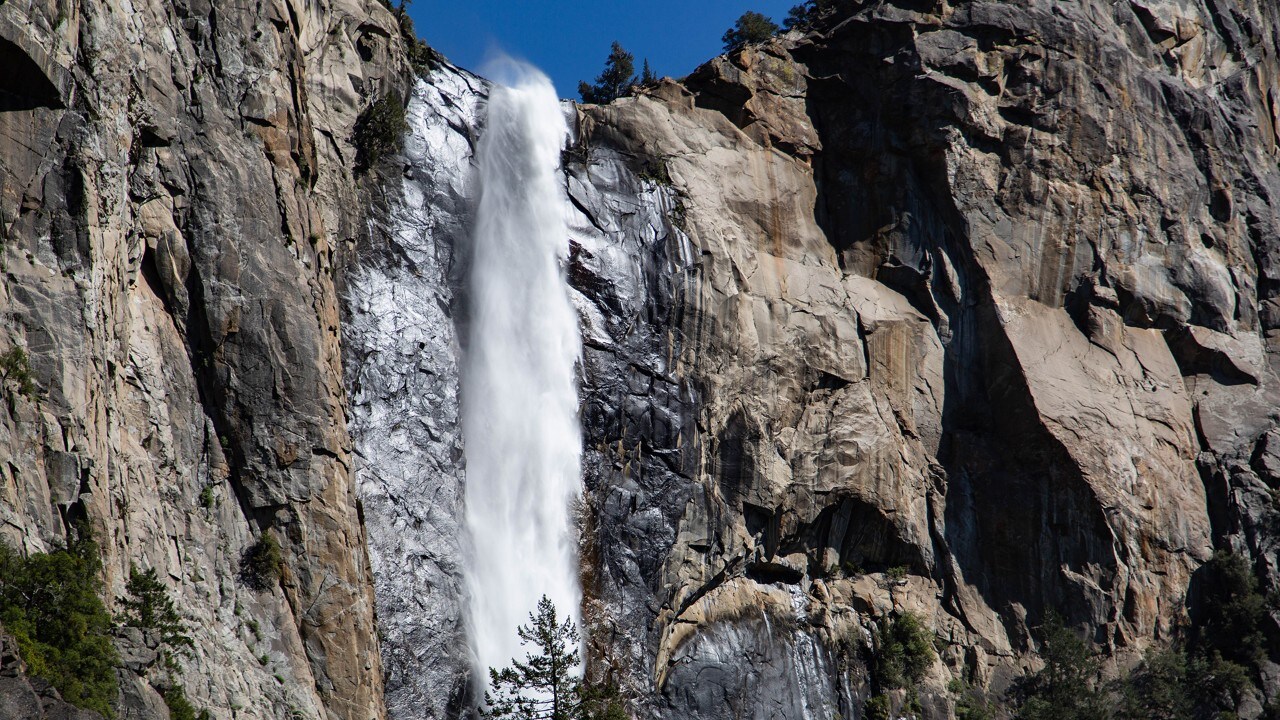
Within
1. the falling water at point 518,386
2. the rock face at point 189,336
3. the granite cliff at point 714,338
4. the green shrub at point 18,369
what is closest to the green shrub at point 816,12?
the granite cliff at point 714,338

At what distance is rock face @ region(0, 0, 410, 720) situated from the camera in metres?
17.3

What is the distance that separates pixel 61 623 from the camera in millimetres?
15664

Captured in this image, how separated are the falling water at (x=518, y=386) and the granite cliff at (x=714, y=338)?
0.80 m

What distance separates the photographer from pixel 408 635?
25.0m

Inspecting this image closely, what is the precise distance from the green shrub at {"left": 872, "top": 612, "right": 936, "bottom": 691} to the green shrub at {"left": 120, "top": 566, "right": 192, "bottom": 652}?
21930mm

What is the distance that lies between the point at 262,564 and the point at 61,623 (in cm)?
619

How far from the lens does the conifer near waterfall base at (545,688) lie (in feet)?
80.6

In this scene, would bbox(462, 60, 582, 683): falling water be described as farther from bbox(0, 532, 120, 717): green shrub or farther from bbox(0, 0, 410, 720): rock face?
bbox(0, 532, 120, 717): green shrub

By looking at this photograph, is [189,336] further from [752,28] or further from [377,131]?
[752,28]

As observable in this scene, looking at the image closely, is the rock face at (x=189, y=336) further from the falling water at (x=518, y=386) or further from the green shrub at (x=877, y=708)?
the green shrub at (x=877, y=708)

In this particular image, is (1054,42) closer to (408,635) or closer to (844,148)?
(844,148)

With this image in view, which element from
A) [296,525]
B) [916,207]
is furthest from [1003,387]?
[296,525]

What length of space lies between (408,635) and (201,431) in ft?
23.7

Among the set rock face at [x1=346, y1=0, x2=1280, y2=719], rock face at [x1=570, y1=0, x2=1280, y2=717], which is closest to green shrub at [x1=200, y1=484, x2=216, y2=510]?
rock face at [x1=346, y1=0, x2=1280, y2=719]
